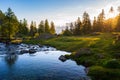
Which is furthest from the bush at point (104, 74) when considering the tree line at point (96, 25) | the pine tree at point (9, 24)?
the tree line at point (96, 25)

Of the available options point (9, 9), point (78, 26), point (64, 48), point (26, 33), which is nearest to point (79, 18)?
point (78, 26)

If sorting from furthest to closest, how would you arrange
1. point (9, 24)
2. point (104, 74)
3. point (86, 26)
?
point (86, 26), point (9, 24), point (104, 74)

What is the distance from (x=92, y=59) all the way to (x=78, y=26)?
9848 cm

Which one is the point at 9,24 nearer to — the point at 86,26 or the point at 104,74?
the point at 86,26

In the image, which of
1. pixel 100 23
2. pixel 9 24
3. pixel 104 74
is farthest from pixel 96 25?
pixel 104 74

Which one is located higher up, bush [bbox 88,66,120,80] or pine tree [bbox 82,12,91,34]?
pine tree [bbox 82,12,91,34]

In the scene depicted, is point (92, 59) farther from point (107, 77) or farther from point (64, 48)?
point (64, 48)

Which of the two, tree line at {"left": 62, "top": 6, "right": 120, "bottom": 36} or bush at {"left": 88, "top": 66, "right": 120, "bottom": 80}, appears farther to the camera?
tree line at {"left": 62, "top": 6, "right": 120, "bottom": 36}

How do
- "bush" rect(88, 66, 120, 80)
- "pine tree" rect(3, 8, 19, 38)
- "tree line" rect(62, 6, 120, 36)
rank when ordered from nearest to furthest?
"bush" rect(88, 66, 120, 80) < "pine tree" rect(3, 8, 19, 38) < "tree line" rect(62, 6, 120, 36)

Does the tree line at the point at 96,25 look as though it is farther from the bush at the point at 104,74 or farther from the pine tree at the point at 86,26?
the bush at the point at 104,74

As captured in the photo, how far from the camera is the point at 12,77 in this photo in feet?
108

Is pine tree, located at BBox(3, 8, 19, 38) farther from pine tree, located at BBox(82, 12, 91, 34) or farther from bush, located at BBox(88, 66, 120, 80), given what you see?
bush, located at BBox(88, 66, 120, 80)

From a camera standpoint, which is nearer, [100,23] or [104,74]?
[104,74]

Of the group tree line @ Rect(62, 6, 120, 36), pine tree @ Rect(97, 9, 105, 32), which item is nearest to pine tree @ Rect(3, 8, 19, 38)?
tree line @ Rect(62, 6, 120, 36)
